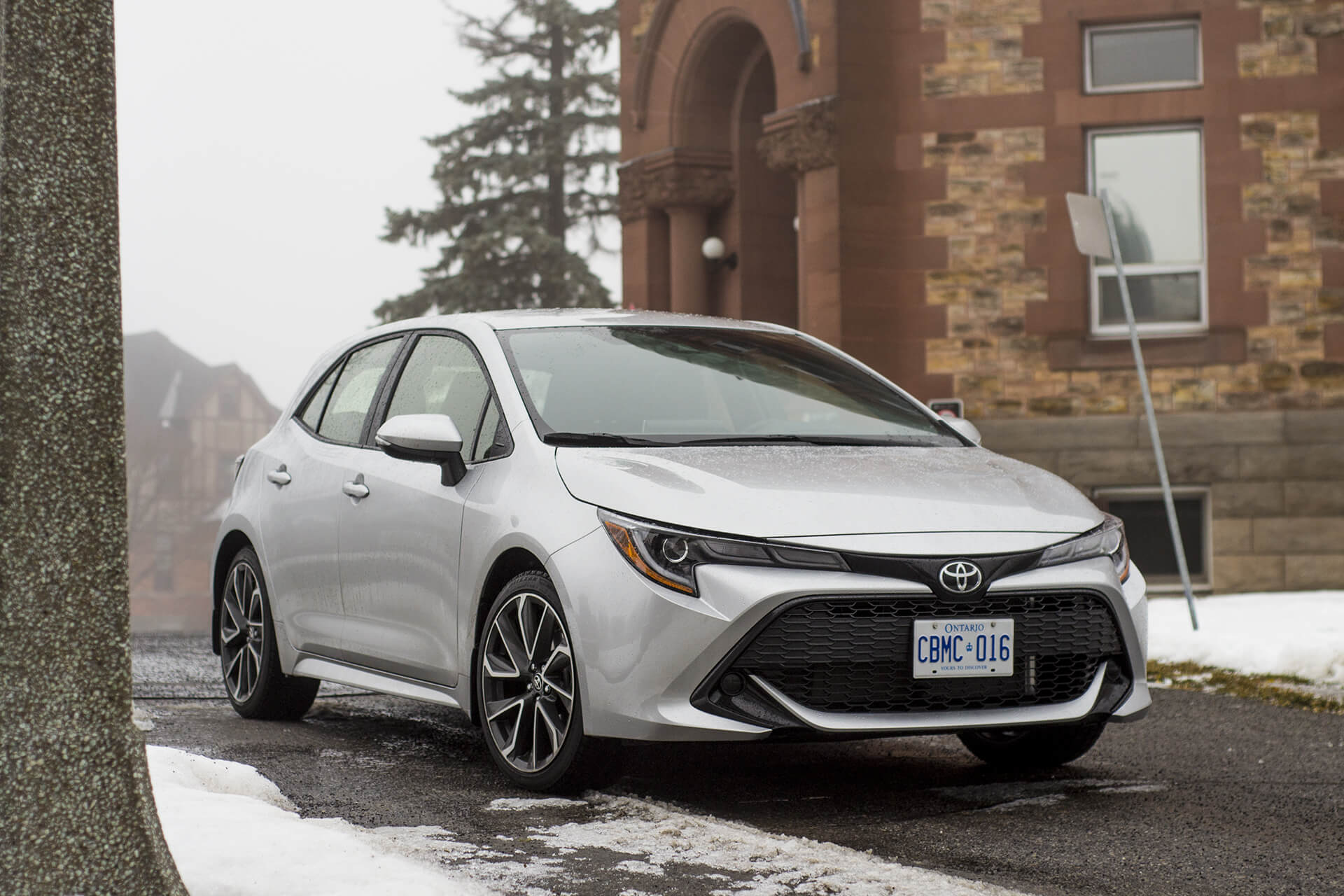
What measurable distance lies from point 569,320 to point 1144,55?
1060 cm

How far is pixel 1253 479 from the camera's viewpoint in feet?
49.4

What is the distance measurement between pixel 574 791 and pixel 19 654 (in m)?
2.38

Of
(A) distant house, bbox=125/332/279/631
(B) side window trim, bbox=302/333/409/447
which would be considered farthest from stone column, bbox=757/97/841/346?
(A) distant house, bbox=125/332/279/631

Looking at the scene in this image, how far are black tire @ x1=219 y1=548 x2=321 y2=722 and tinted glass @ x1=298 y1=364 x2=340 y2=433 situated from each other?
1.97 feet

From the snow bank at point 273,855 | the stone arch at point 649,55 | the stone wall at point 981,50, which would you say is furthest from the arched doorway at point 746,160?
the snow bank at point 273,855

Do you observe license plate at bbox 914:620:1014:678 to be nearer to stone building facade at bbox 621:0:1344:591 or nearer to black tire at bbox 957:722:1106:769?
black tire at bbox 957:722:1106:769

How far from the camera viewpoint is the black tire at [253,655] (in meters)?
7.16

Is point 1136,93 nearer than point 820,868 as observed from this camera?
No

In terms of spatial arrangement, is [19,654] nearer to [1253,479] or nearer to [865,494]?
[865,494]

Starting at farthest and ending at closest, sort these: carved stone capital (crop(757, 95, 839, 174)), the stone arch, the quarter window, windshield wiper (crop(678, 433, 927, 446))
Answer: the stone arch → carved stone capital (crop(757, 95, 839, 174)) → the quarter window → windshield wiper (crop(678, 433, 927, 446))

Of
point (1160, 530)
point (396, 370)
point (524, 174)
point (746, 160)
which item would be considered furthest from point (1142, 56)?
point (524, 174)

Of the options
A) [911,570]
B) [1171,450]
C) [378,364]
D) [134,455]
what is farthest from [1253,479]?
[134,455]

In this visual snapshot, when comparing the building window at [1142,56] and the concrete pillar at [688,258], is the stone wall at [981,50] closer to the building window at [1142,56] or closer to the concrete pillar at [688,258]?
the building window at [1142,56]

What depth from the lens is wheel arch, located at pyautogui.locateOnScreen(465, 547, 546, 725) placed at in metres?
5.38
